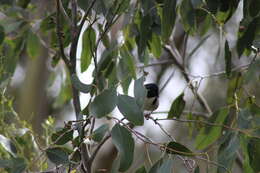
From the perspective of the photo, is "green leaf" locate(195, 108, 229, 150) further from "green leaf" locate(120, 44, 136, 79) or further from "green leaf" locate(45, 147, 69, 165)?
"green leaf" locate(45, 147, 69, 165)

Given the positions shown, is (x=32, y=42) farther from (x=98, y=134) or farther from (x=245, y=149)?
(x=245, y=149)

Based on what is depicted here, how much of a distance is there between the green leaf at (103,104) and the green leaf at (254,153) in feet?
1.43

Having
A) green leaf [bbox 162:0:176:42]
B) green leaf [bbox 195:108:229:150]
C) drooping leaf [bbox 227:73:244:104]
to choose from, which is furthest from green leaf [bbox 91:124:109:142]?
drooping leaf [bbox 227:73:244:104]

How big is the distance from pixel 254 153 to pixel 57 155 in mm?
534

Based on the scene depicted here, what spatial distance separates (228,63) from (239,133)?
217 mm

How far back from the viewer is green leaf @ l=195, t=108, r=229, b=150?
6.53 feet

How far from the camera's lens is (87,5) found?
1688mm

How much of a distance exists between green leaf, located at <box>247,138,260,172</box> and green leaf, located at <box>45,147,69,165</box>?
0.50 metres

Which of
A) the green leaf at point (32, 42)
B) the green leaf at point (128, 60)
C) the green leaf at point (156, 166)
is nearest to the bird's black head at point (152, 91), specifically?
the green leaf at point (128, 60)

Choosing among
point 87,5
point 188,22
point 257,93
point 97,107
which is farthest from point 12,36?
point 257,93

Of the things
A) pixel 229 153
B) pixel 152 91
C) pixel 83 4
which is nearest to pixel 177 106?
pixel 152 91

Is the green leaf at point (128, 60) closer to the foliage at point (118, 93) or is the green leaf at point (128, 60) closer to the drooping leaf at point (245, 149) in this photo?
the foliage at point (118, 93)

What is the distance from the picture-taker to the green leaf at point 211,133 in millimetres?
1991

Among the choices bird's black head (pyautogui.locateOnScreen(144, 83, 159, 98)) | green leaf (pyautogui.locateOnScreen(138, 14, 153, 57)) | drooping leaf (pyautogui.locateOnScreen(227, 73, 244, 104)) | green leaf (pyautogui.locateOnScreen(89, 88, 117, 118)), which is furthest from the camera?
bird's black head (pyautogui.locateOnScreen(144, 83, 159, 98))
